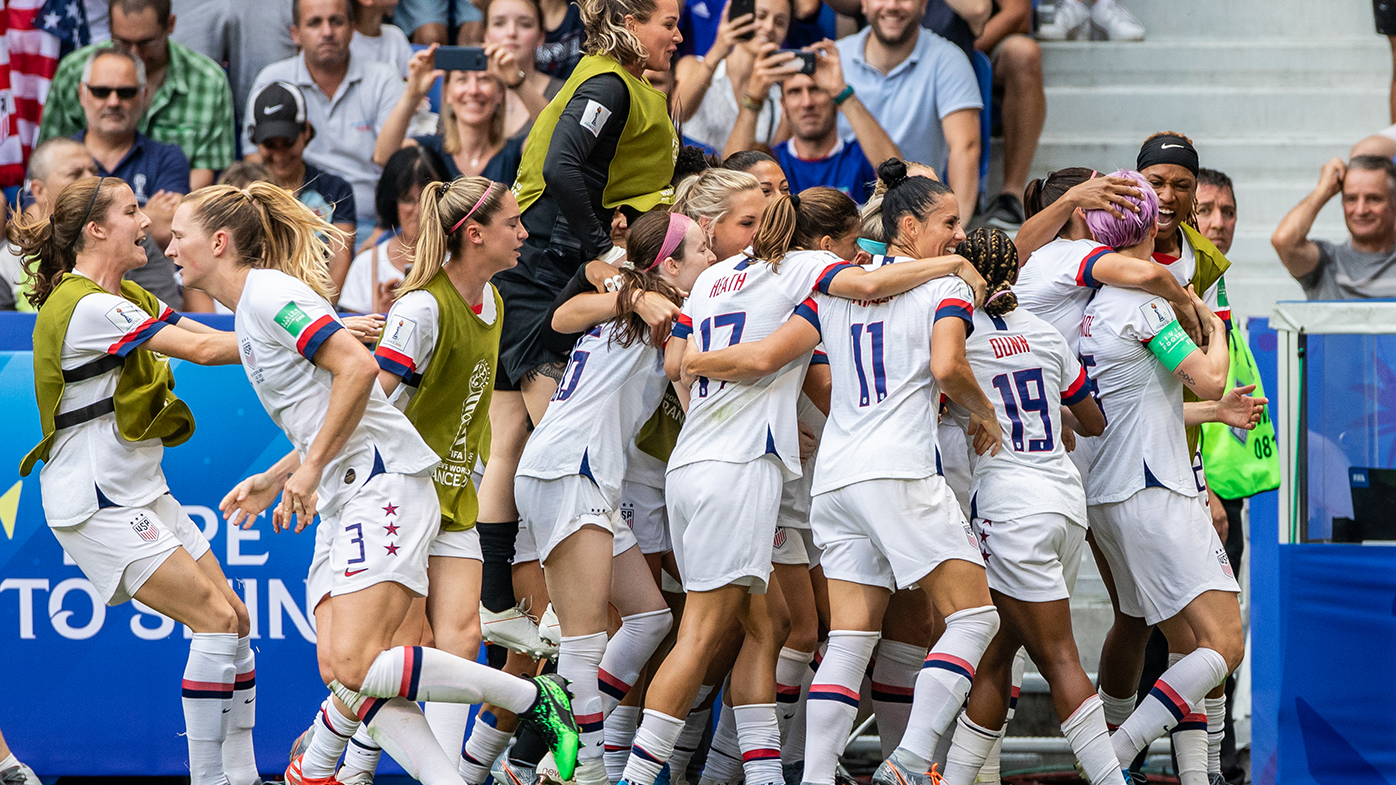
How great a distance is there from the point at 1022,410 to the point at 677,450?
1.11m

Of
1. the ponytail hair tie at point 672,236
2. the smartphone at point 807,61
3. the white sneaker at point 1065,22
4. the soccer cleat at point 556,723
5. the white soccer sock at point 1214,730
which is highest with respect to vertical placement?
the smartphone at point 807,61

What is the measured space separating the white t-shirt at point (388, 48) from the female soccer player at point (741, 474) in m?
4.42

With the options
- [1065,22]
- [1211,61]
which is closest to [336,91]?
[1065,22]

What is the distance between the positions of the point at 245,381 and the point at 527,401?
Result: 48.6 inches

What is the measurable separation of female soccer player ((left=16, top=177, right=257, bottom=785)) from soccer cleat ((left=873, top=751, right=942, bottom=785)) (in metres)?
2.17

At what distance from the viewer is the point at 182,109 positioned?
8078mm

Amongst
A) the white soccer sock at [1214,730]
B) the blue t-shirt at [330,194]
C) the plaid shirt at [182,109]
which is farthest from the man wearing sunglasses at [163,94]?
the white soccer sock at [1214,730]

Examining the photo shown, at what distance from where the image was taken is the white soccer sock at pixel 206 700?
473 centimetres

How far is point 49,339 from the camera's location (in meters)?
4.84

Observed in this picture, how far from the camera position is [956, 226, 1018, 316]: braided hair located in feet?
Result: 15.1

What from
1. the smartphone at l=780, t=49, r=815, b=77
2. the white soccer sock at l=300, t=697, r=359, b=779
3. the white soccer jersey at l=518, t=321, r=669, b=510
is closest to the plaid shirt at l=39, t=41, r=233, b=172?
the smartphone at l=780, t=49, r=815, b=77

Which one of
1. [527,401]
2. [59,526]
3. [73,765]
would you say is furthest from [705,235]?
[73,765]

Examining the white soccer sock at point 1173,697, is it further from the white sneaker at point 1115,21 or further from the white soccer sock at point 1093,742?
the white sneaker at point 1115,21

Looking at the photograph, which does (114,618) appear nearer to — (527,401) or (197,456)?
(197,456)
